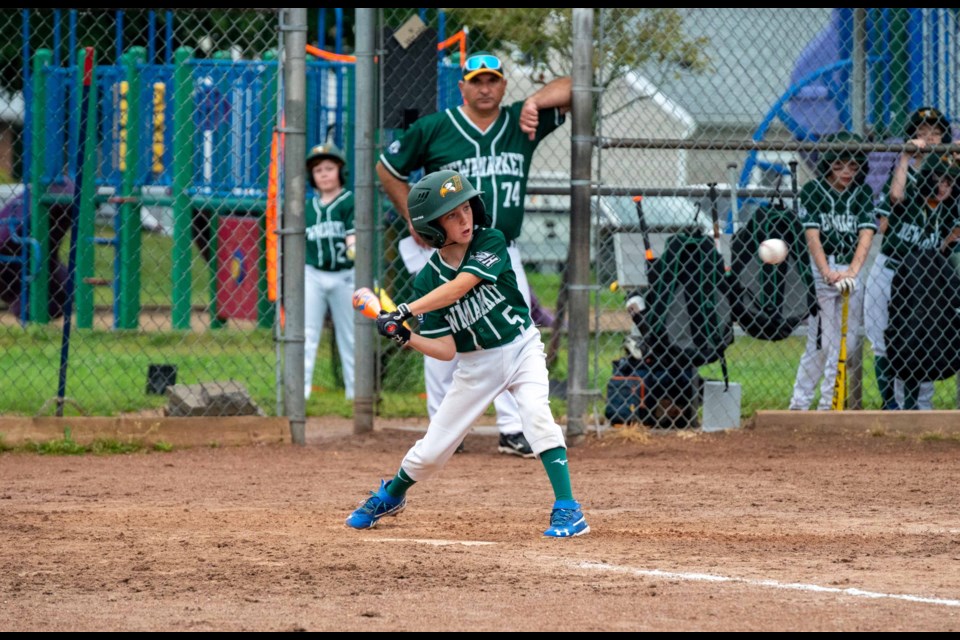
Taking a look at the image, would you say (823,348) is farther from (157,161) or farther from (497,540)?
(157,161)

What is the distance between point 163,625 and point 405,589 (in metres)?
0.84

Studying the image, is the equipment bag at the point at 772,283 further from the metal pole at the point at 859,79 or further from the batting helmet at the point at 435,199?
the batting helmet at the point at 435,199

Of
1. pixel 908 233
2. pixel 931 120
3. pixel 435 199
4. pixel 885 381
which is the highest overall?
pixel 931 120

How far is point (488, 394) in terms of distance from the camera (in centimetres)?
564

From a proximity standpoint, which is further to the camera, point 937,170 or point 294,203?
point 937,170

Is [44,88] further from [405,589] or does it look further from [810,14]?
[405,589]

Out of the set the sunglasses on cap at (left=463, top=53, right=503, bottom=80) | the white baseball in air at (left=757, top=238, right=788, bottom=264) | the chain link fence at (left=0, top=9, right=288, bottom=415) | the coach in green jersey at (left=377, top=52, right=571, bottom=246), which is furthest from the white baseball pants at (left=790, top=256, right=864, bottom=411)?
the chain link fence at (left=0, top=9, right=288, bottom=415)

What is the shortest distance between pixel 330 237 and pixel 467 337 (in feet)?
13.8

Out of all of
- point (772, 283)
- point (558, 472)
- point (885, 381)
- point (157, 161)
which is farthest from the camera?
point (157, 161)

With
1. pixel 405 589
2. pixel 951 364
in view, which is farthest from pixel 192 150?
pixel 405 589

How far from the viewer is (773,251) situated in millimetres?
7805

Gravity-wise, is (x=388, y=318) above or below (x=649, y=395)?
above

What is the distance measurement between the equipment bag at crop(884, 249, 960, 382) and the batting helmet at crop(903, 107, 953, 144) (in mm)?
739

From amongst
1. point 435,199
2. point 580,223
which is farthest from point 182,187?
point 435,199
